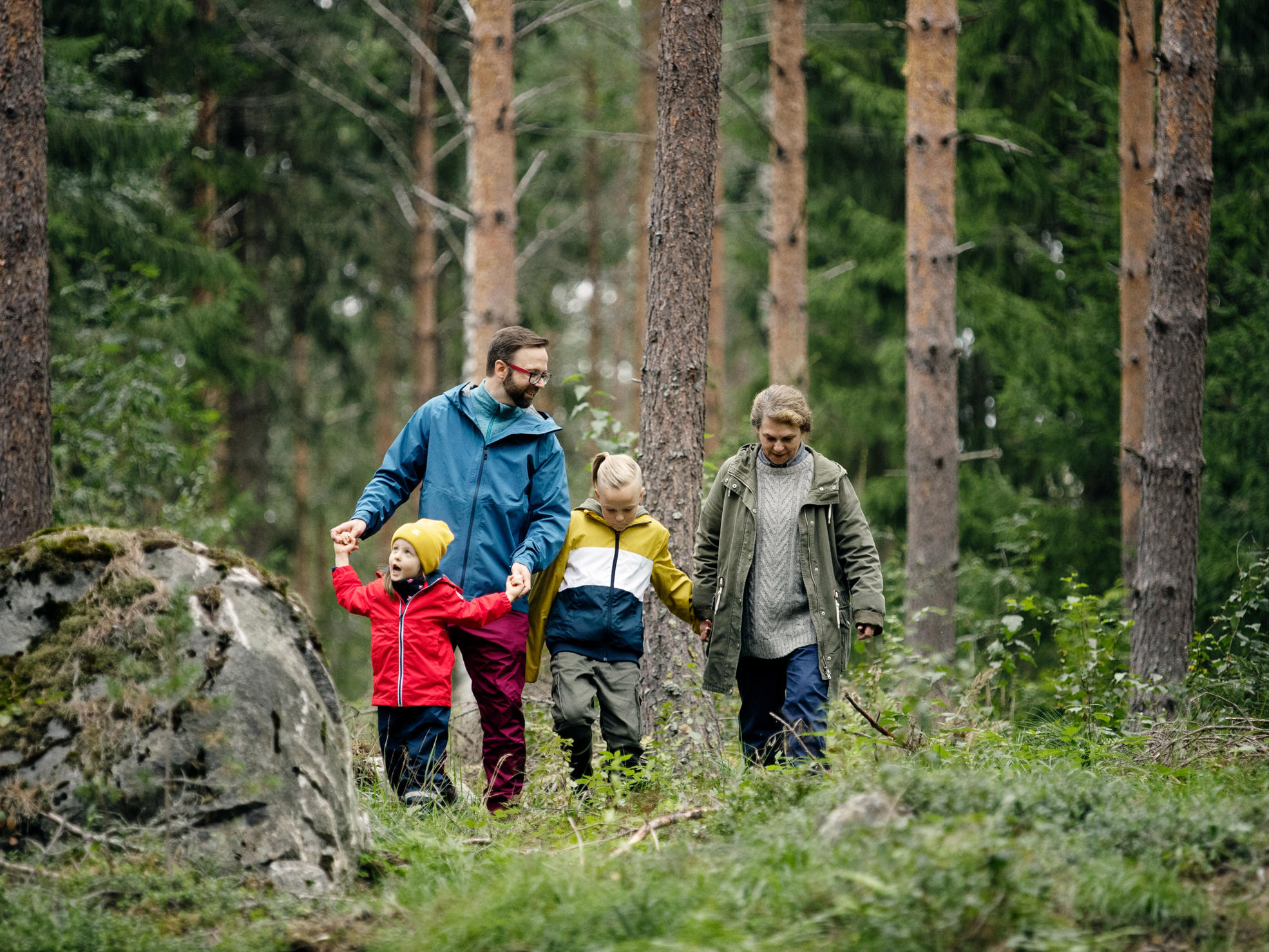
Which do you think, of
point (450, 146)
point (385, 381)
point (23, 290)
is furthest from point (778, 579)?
point (385, 381)

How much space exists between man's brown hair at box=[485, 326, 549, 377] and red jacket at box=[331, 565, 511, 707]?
108 centimetres

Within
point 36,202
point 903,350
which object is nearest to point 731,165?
point 903,350

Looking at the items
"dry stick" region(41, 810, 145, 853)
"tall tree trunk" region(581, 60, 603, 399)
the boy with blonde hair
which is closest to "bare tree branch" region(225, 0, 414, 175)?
"tall tree trunk" region(581, 60, 603, 399)

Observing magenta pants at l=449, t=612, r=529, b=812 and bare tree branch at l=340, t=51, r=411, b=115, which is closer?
magenta pants at l=449, t=612, r=529, b=812

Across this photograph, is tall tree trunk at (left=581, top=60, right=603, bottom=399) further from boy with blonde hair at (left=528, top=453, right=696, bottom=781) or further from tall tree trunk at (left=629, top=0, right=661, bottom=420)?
boy with blonde hair at (left=528, top=453, right=696, bottom=781)

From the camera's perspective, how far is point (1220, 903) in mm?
3289

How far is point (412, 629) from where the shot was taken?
4.90m

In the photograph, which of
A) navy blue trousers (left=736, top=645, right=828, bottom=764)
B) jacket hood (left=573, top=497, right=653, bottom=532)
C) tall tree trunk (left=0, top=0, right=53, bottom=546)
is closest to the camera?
navy blue trousers (left=736, top=645, right=828, bottom=764)

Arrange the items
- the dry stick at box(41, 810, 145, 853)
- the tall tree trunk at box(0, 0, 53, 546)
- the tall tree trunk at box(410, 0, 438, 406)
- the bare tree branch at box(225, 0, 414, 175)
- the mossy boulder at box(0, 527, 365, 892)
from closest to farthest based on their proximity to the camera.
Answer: the dry stick at box(41, 810, 145, 853), the mossy boulder at box(0, 527, 365, 892), the tall tree trunk at box(0, 0, 53, 546), the bare tree branch at box(225, 0, 414, 175), the tall tree trunk at box(410, 0, 438, 406)

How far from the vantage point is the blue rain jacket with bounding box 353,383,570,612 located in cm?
512

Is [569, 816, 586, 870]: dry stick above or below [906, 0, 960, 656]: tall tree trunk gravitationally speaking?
below

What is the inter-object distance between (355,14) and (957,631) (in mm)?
13068

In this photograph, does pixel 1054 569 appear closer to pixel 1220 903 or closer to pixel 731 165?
pixel 1220 903

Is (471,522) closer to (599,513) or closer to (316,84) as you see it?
(599,513)
